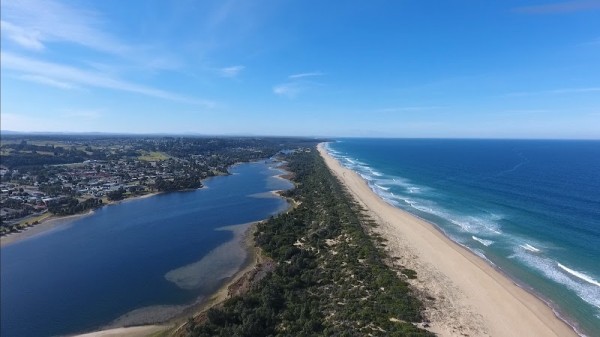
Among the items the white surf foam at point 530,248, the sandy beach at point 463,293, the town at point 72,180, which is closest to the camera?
the sandy beach at point 463,293

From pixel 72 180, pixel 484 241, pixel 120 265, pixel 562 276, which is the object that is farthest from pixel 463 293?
pixel 72 180

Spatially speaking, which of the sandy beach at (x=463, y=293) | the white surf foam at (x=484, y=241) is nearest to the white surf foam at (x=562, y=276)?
the white surf foam at (x=484, y=241)

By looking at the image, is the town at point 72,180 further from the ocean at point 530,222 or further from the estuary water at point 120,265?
the ocean at point 530,222

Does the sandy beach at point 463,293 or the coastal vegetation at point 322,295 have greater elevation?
the coastal vegetation at point 322,295

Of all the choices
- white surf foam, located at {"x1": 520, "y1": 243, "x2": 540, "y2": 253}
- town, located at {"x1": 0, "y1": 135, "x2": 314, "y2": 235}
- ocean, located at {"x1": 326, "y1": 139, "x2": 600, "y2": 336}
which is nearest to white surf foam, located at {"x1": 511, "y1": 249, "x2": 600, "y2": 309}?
ocean, located at {"x1": 326, "y1": 139, "x2": 600, "y2": 336}

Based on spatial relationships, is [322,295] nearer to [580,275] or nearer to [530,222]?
[580,275]

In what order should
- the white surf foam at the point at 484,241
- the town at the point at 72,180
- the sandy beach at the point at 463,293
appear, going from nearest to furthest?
1. the sandy beach at the point at 463,293
2. the white surf foam at the point at 484,241
3. the town at the point at 72,180

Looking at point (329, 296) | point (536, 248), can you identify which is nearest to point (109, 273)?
point (329, 296)
